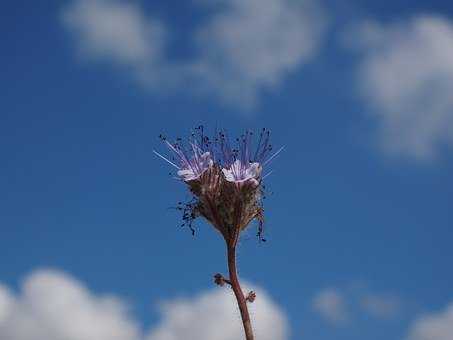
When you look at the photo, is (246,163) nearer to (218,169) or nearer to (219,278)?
(218,169)

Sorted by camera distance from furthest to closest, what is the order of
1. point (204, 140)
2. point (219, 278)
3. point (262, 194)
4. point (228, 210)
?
point (204, 140)
point (262, 194)
point (228, 210)
point (219, 278)

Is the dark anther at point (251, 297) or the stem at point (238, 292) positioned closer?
the stem at point (238, 292)

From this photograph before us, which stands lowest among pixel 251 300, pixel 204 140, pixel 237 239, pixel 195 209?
pixel 251 300

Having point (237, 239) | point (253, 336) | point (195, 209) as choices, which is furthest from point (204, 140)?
point (253, 336)

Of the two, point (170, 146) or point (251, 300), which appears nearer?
point (251, 300)

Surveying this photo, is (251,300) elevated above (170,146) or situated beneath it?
situated beneath

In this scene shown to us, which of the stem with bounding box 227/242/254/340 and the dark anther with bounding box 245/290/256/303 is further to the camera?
the dark anther with bounding box 245/290/256/303

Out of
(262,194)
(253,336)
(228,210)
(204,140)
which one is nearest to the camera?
(253,336)
